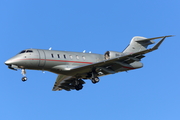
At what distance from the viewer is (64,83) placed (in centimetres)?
3266

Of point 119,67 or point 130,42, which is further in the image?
point 130,42

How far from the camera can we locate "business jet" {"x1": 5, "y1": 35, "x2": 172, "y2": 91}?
27703 millimetres

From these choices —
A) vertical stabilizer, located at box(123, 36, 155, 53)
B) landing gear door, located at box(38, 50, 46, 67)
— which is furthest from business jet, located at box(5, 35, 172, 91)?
vertical stabilizer, located at box(123, 36, 155, 53)

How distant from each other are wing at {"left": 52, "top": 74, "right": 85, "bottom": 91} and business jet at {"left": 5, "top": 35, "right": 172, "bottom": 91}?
0.64 feet

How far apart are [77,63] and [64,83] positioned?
3.91 metres

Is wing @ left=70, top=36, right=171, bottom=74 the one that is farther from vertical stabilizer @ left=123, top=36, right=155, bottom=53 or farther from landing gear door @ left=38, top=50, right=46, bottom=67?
vertical stabilizer @ left=123, top=36, right=155, bottom=53

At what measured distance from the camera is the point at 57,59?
93.2ft

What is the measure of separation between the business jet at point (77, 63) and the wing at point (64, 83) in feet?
0.64

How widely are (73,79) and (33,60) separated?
502 cm

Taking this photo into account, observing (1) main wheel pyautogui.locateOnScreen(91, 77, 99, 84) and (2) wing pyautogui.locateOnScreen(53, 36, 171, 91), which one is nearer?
(2) wing pyautogui.locateOnScreen(53, 36, 171, 91)

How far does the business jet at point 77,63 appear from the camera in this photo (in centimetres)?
2770

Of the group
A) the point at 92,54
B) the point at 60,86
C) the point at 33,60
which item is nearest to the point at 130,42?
the point at 92,54

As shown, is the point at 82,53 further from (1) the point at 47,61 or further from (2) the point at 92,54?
(1) the point at 47,61

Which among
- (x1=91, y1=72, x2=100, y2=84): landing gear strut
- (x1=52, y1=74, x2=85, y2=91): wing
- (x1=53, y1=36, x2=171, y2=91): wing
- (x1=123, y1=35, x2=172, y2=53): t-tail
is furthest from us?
(x1=123, y1=35, x2=172, y2=53): t-tail
